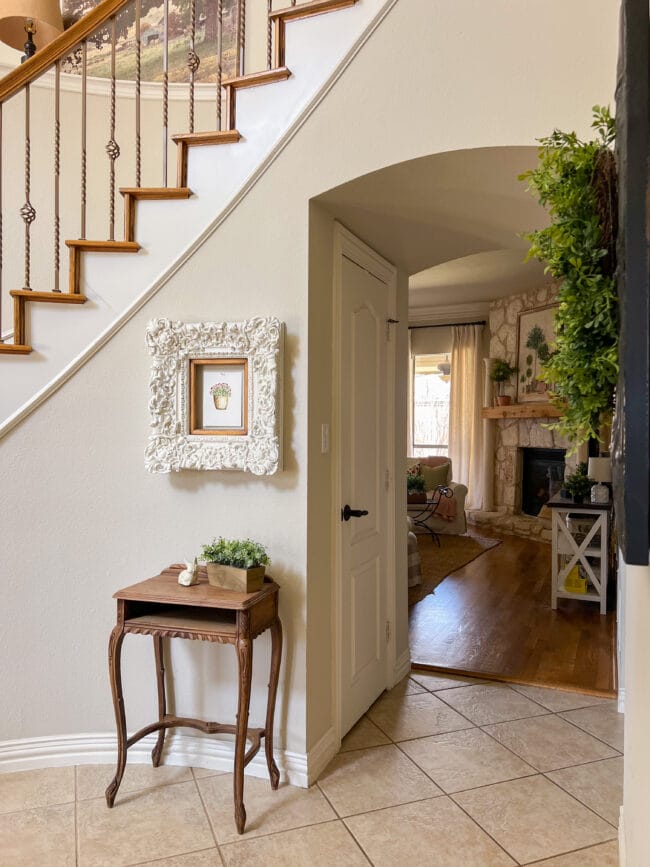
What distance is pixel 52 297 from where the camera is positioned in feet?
8.47

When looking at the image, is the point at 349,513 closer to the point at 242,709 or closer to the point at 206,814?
the point at 242,709

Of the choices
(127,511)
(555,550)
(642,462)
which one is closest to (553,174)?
(642,462)

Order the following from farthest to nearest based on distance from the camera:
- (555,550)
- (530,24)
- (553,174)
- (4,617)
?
(555,550)
(4,617)
(530,24)
(553,174)

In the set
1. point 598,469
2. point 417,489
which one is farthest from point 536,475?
point 598,469

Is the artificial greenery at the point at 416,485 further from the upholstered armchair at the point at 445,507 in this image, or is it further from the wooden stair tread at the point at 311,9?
the wooden stair tread at the point at 311,9

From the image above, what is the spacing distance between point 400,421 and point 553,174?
7.76 ft

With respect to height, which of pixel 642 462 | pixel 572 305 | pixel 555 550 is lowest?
pixel 555 550

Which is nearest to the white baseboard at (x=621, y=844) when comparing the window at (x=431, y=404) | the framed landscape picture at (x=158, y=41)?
the framed landscape picture at (x=158, y=41)

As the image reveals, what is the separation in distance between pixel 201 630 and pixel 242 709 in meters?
0.30

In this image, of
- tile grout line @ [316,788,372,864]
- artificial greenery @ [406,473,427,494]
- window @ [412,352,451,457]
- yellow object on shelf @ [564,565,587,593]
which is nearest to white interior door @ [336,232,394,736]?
tile grout line @ [316,788,372,864]

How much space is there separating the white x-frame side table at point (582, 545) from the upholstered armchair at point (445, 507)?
2.60 m

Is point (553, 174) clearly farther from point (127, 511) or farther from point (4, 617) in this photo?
point (4, 617)

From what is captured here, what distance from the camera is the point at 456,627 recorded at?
4.40 m

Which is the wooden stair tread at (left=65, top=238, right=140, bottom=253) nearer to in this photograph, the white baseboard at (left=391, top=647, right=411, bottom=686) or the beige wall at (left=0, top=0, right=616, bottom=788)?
the beige wall at (left=0, top=0, right=616, bottom=788)
